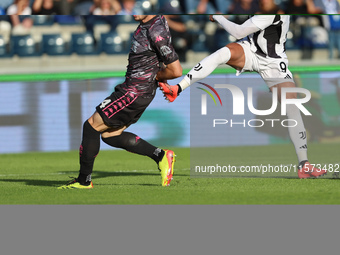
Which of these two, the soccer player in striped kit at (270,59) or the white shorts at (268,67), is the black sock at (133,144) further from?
the white shorts at (268,67)

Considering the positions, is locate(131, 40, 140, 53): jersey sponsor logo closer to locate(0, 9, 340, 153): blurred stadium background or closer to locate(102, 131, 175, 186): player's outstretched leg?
locate(102, 131, 175, 186): player's outstretched leg

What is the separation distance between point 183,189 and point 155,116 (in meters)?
4.57

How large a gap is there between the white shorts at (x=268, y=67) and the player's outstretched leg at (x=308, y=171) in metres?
0.76

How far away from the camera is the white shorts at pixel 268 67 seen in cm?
658

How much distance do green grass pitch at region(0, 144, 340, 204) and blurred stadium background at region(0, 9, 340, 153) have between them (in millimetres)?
583

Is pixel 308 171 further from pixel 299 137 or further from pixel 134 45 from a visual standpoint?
pixel 134 45

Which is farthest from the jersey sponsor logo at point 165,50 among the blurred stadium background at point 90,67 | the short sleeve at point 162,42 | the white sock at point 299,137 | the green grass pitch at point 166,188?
the blurred stadium background at point 90,67

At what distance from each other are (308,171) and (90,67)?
20.7ft

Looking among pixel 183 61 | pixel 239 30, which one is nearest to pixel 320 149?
pixel 239 30

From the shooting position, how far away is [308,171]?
6.57 m

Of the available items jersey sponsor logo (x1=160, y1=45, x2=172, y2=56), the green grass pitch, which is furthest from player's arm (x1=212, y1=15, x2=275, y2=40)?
→ jersey sponsor logo (x1=160, y1=45, x2=172, y2=56)

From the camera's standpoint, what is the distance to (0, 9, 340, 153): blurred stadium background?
34.3ft

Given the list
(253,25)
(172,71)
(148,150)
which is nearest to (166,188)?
(148,150)

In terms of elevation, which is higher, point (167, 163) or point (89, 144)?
point (89, 144)
